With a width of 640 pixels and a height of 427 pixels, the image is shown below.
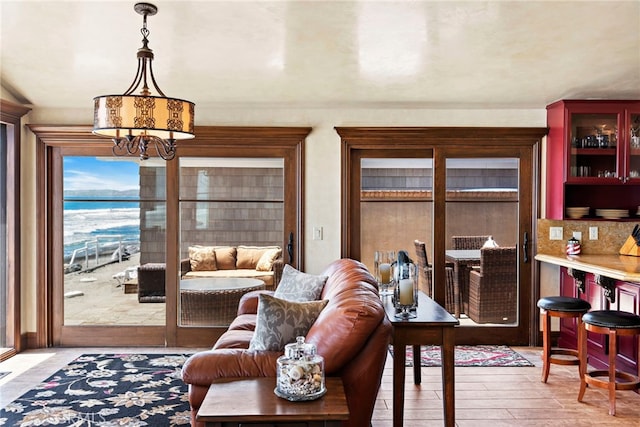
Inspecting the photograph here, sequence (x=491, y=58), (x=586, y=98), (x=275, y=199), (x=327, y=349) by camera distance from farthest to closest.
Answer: (x=275, y=199) → (x=586, y=98) → (x=491, y=58) → (x=327, y=349)

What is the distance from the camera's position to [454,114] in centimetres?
493

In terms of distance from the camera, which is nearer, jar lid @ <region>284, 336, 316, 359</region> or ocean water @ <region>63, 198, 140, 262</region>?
jar lid @ <region>284, 336, 316, 359</region>

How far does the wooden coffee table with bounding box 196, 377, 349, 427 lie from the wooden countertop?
2.32 m

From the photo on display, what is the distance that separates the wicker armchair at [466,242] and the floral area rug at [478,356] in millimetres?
968

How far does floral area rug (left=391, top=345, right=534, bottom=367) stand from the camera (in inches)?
175

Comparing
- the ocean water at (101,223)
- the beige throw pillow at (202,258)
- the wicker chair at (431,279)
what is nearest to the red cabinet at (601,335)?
the wicker chair at (431,279)

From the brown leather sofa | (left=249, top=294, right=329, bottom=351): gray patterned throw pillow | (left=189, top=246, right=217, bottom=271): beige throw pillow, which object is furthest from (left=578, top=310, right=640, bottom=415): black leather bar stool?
(left=189, top=246, right=217, bottom=271): beige throw pillow

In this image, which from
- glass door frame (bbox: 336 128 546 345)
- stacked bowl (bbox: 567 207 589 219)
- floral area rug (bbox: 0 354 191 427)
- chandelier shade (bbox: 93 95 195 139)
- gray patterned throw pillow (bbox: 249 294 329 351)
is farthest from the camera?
glass door frame (bbox: 336 128 546 345)

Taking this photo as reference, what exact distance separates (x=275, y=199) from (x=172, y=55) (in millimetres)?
1656

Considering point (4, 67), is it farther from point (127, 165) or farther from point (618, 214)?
point (618, 214)

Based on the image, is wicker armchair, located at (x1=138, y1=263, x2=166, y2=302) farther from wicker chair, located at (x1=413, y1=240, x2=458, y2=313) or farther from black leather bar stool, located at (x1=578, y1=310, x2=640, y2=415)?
black leather bar stool, located at (x1=578, y1=310, x2=640, y2=415)

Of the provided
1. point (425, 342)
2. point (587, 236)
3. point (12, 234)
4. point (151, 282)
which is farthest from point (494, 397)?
point (12, 234)

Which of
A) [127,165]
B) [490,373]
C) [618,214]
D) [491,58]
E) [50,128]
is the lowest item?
[490,373]

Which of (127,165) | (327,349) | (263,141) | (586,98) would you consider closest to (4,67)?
(127,165)
